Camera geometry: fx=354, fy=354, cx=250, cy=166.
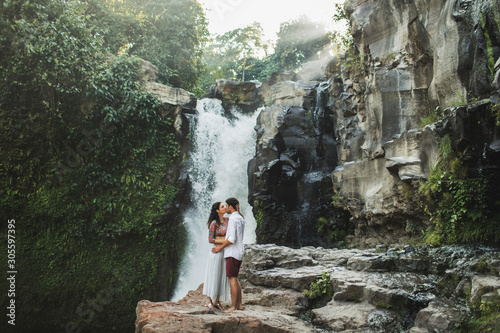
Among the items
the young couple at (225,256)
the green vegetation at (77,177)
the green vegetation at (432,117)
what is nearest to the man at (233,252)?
the young couple at (225,256)

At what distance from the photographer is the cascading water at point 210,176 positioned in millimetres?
13742

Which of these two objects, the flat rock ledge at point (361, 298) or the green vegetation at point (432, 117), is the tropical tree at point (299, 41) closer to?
the green vegetation at point (432, 117)

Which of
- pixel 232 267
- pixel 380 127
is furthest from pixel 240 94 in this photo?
pixel 232 267

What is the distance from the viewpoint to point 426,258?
610 cm

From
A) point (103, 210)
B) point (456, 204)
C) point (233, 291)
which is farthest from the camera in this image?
point (103, 210)

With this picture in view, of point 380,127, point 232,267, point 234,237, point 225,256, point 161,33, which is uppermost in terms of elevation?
point 161,33

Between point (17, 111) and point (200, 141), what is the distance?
6.66 meters

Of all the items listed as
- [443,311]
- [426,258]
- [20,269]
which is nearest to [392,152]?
[426,258]

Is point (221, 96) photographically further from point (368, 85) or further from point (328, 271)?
point (328, 271)

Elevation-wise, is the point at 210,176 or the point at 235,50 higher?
the point at 235,50

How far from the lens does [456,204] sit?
6656 millimetres

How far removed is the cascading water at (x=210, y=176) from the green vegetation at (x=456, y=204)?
327 inches

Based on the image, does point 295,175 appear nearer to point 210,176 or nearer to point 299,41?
point 210,176

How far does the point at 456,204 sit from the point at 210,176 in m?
10.2
